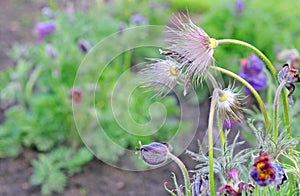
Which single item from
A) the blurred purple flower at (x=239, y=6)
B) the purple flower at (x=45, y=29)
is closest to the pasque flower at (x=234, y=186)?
the purple flower at (x=45, y=29)

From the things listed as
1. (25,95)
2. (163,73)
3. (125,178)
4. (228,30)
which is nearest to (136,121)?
(125,178)

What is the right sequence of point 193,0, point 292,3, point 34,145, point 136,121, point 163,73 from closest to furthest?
point 163,73
point 136,121
point 34,145
point 292,3
point 193,0

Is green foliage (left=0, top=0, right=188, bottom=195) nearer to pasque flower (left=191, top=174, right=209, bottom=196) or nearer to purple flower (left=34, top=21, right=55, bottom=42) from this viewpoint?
purple flower (left=34, top=21, right=55, bottom=42)

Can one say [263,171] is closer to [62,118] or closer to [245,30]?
[62,118]

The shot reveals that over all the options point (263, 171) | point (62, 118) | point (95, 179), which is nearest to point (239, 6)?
point (62, 118)

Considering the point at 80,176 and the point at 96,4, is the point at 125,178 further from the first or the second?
the point at 96,4
